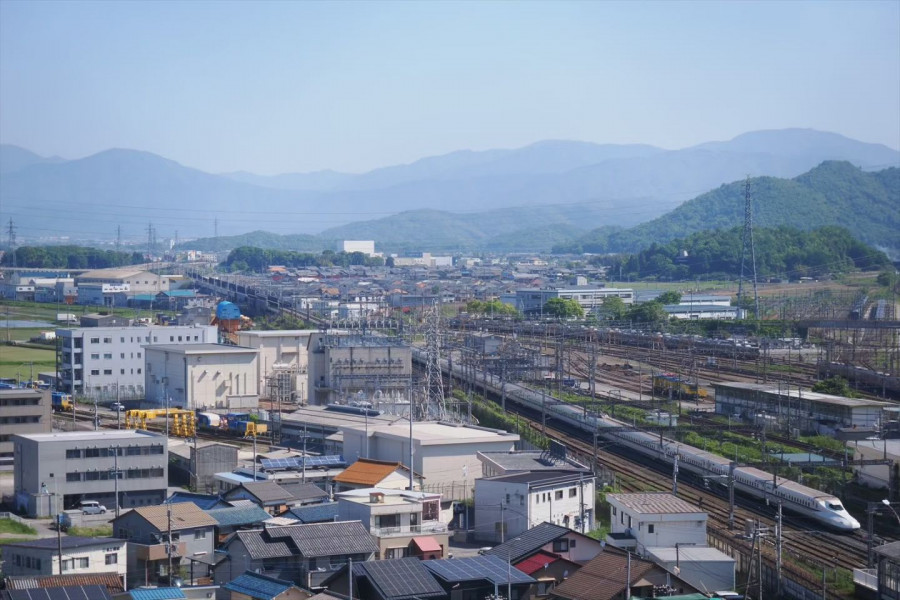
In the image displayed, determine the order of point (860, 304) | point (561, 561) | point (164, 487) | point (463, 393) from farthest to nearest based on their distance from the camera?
point (860, 304) → point (463, 393) → point (164, 487) → point (561, 561)

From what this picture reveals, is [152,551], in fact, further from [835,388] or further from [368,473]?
[835,388]

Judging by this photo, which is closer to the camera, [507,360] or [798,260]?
[507,360]

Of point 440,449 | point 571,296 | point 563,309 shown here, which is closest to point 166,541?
point 440,449

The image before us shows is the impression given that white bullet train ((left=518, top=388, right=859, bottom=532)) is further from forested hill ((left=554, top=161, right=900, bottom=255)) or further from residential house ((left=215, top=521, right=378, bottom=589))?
forested hill ((left=554, top=161, right=900, bottom=255))

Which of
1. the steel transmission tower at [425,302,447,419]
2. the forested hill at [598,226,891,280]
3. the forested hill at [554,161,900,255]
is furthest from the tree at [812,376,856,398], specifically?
the forested hill at [554,161,900,255]

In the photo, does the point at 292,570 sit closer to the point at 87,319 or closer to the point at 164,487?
the point at 164,487

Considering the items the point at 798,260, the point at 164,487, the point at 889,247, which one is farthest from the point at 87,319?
the point at 889,247

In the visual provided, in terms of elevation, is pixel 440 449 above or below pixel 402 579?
above
